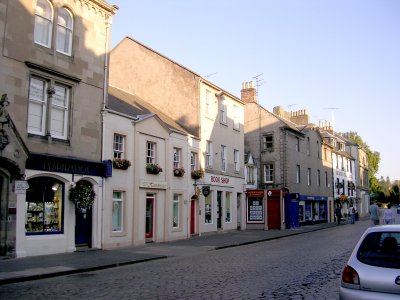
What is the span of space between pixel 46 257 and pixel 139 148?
7.79 metres

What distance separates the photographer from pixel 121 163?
2038 cm

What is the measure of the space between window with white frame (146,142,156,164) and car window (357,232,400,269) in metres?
17.5

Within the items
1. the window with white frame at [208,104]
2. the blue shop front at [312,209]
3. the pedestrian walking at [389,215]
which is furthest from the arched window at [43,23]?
the blue shop front at [312,209]

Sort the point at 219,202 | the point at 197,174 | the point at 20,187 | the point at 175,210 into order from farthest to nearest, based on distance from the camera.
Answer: the point at 219,202 < the point at 197,174 < the point at 175,210 < the point at 20,187

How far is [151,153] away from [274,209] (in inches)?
596

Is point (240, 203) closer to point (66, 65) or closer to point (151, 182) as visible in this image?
point (151, 182)

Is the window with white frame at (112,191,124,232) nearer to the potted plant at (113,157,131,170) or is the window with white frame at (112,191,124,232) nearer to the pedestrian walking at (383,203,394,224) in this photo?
the potted plant at (113,157,131,170)

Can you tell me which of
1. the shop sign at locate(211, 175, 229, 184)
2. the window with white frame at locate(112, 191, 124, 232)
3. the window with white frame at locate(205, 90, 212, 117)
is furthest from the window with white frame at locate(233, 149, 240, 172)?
the window with white frame at locate(112, 191, 124, 232)

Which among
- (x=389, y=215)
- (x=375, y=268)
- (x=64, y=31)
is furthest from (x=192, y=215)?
(x=375, y=268)

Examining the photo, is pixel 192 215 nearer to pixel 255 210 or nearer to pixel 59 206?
pixel 255 210

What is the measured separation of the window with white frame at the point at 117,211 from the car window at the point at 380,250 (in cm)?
1544

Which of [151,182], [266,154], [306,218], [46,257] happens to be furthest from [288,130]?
[46,257]

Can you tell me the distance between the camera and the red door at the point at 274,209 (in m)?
34.8

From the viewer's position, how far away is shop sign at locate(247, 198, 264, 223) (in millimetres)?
35006
